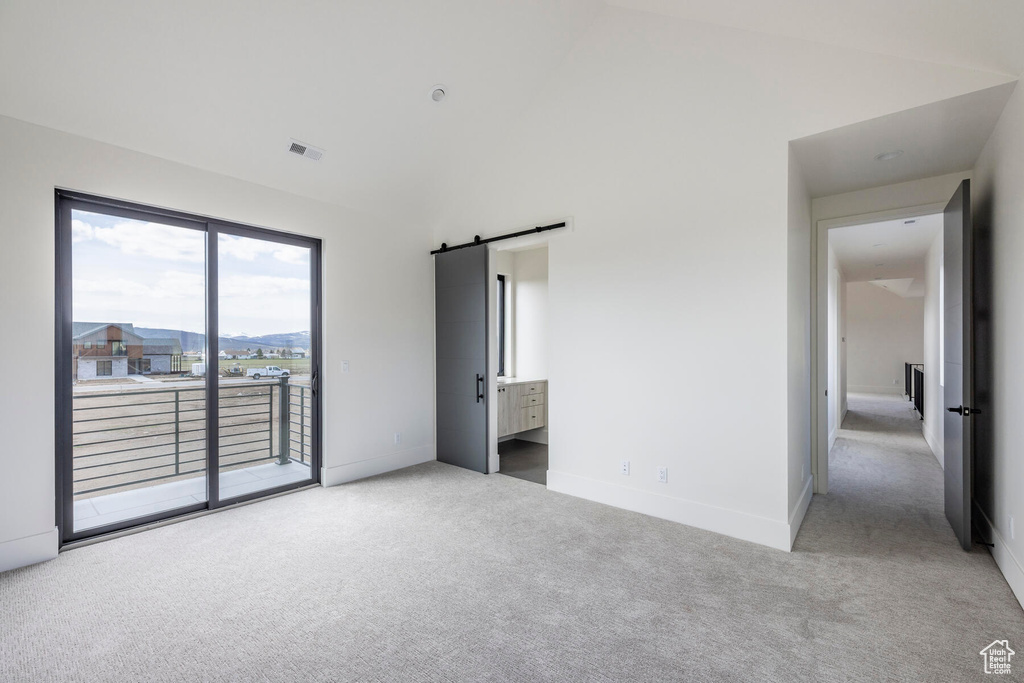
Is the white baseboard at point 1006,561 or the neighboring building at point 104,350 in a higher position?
the neighboring building at point 104,350

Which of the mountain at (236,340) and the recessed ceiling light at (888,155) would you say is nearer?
the recessed ceiling light at (888,155)

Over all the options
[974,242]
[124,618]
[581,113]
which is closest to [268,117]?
[581,113]

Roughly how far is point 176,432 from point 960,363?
18.6ft

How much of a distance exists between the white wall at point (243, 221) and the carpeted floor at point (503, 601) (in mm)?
694

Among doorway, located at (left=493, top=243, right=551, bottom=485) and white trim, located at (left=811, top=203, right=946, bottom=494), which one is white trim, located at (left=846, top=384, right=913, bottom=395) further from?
doorway, located at (left=493, top=243, right=551, bottom=485)

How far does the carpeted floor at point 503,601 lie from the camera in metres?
1.92

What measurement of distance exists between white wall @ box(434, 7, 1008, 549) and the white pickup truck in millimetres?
2526

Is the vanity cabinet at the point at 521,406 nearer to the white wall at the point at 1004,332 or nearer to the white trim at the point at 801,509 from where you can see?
the white trim at the point at 801,509

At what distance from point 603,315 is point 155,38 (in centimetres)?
351

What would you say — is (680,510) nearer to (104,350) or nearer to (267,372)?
(267,372)

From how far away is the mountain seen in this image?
346 centimetres

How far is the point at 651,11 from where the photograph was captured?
3342mm

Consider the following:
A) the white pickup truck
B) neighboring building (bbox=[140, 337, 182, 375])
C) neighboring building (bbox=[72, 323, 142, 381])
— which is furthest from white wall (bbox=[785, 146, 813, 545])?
neighboring building (bbox=[72, 323, 142, 381])

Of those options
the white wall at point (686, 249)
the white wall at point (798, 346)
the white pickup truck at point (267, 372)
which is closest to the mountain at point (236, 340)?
the white pickup truck at point (267, 372)
